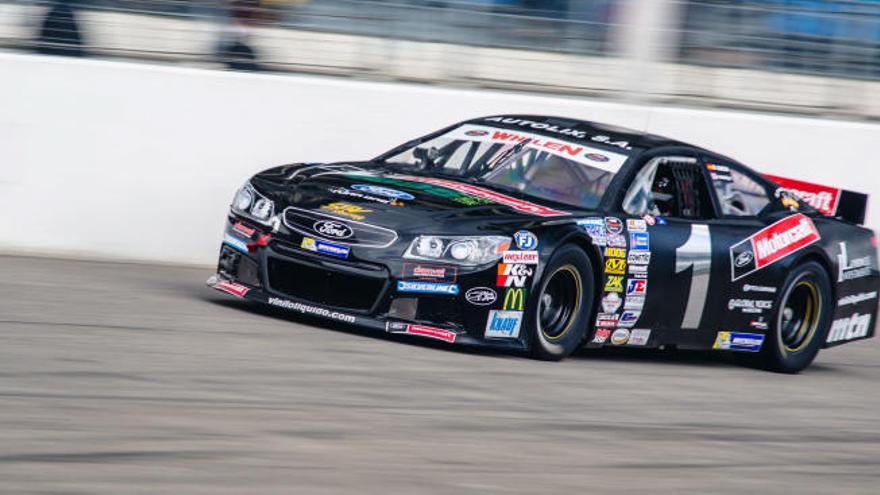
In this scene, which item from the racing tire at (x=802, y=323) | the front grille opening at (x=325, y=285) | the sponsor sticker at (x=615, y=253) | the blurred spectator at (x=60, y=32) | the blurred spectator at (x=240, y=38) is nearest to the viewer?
the front grille opening at (x=325, y=285)

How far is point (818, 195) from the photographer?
378 inches

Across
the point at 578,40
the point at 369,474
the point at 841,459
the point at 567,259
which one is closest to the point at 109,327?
the point at 567,259

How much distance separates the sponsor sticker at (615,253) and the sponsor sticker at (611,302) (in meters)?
0.20

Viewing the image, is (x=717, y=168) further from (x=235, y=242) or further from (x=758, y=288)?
(x=235, y=242)

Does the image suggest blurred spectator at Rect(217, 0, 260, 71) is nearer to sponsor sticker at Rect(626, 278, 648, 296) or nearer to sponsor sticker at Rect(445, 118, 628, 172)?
sponsor sticker at Rect(445, 118, 628, 172)

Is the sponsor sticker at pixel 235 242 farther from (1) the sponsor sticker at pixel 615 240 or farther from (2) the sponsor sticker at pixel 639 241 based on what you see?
(2) the sponsor sticker at pixel 639 241

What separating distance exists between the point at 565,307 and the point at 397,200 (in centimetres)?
102

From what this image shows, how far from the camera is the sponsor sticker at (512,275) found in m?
7.06

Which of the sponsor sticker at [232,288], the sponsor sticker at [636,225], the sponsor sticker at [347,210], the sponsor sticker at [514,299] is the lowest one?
the sponsor sticker at [232,288]

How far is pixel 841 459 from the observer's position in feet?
19.5

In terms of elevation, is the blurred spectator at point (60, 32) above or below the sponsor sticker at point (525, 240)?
above

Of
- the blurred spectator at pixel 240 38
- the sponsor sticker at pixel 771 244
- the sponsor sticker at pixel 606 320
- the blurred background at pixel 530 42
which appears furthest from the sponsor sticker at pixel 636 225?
the blurred spectator at pixel 240 38

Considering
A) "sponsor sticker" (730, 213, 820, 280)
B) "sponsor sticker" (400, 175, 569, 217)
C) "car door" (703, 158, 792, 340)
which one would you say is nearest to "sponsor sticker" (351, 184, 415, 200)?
"sponsor sticker" (400, 175, 569, 217)

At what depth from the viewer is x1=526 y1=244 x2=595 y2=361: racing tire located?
7.35 metres
